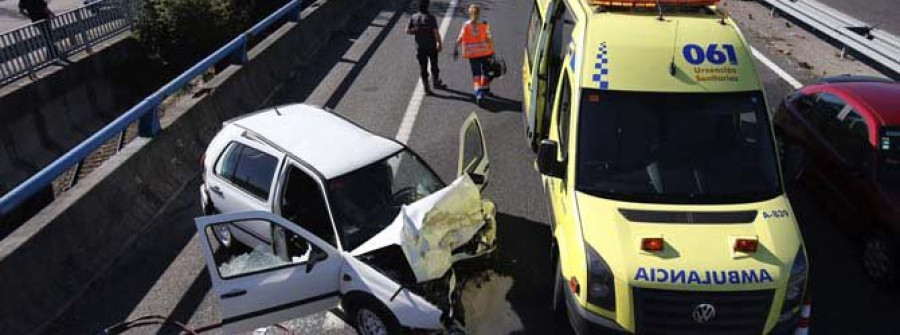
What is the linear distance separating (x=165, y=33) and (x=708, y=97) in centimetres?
1380

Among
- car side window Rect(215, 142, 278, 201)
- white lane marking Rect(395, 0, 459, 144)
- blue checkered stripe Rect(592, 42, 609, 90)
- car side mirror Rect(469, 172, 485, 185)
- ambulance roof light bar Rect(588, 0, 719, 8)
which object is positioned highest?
ambulance roof light bar Rect(588, 0, 719, 8)

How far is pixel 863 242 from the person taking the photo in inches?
287

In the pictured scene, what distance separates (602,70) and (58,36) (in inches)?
476

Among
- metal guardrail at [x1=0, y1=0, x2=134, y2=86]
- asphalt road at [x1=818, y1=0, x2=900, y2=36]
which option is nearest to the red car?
asphalt road at [x1=818, y1=0, x2=900, y2=36]

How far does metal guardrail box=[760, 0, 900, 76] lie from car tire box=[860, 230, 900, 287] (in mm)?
6496

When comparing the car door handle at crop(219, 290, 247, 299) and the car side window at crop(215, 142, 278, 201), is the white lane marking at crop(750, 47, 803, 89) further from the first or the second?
the car door handle at crop(219, 290, 247, 299)

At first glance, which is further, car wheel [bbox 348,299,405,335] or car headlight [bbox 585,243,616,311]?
car wheel [bbox 348,299,405,335]

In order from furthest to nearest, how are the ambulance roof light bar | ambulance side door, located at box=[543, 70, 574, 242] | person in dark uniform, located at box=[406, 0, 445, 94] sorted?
1. person in dark uniform, located at box=[406, 0, 445, 94]
2. the ambulance roof light bar
3. ambulance side door, located at box=[543, 70, 574, 242]

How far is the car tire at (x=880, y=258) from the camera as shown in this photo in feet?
22.2

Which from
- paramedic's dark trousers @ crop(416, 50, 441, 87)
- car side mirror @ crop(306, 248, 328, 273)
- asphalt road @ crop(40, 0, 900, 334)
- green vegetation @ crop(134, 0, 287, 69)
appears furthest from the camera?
green vegetation @ crop(134, 0, 287, 69)

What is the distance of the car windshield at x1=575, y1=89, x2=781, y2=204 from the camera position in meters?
6.07

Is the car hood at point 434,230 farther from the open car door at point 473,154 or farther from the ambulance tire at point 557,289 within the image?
the ambulance tire at point 557,289

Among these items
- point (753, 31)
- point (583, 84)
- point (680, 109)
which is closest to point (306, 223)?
point (583, 84)

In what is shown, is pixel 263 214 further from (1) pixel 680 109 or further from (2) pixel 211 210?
(1) pixel 680 109
